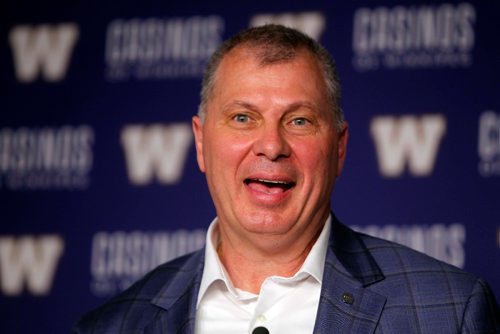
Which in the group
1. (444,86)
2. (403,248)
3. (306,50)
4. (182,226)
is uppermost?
(306,50)

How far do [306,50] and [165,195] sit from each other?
4.55 ft

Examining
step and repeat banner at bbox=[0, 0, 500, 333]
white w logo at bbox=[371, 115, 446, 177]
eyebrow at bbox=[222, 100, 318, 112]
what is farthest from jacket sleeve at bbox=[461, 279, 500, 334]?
white w logo at bbox=[371, 115, 446, 177]

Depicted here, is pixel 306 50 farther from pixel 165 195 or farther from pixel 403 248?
pixel 165 195


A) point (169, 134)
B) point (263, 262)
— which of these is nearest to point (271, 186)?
point (263, 262)

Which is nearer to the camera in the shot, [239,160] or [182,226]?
[239,160]

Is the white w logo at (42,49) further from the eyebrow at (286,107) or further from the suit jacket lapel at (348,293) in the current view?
the suit jacket lapel at (348,293)

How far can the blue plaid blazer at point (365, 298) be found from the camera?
7.58 feet

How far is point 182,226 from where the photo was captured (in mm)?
3736

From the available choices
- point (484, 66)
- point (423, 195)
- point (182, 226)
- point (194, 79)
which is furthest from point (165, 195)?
point (484, 66)

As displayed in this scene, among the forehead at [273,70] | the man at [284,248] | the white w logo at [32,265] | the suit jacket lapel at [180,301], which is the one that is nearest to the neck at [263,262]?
the man at [284,248]

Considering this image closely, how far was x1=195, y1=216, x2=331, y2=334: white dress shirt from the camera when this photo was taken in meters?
2.41

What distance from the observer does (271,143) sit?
2.39m

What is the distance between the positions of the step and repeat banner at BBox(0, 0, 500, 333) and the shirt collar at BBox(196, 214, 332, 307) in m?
0.98

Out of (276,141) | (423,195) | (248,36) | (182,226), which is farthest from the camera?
(182,226)
